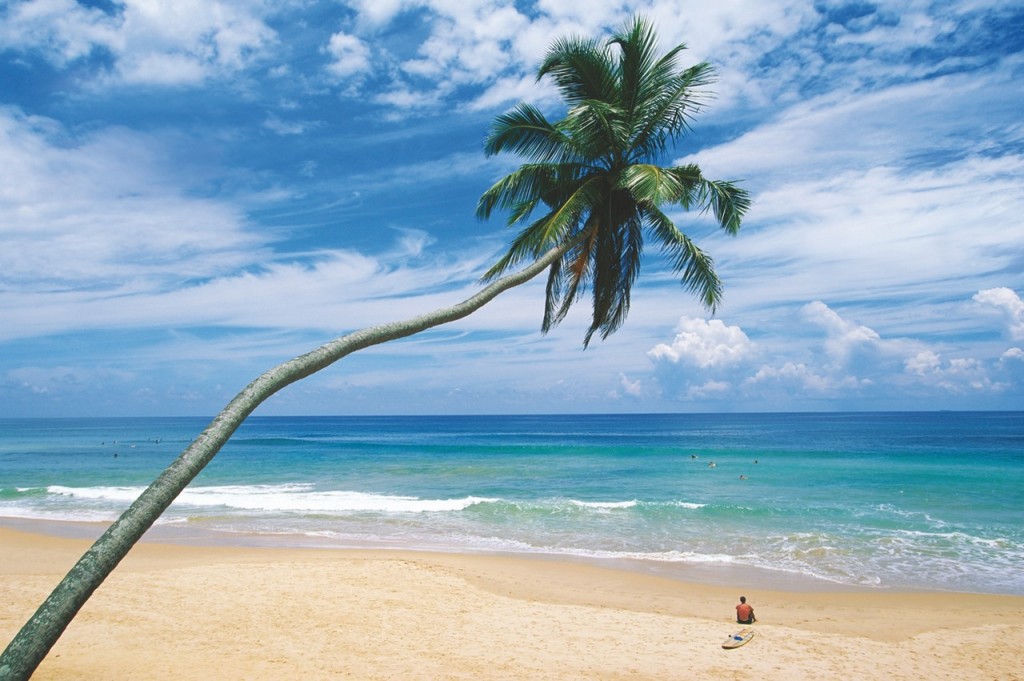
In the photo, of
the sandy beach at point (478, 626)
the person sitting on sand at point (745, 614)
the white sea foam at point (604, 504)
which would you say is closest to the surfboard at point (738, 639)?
the sandy beach at point (478, 626)

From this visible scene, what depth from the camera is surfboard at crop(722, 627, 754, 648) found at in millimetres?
8547

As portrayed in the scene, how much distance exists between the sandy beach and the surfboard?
0.17 metres

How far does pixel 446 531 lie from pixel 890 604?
411 inches

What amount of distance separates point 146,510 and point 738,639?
7.92 metres

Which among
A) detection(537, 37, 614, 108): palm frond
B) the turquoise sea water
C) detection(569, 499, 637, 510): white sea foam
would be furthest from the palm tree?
detection(569, 499, 637, 510): white sea foam

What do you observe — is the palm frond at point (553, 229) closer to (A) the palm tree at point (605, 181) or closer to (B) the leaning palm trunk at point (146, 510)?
(A) the palm tree at point (605, 181)

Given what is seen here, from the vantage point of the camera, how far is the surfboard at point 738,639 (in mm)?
8547

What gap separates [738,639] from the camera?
8.66 m

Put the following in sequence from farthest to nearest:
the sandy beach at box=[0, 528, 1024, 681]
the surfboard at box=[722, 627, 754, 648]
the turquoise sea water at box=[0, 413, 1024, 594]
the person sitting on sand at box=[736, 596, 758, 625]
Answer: the turquoise sea water at box=[0, 413, 1024, 594] < the person sitting on sand at box=[736, 596, 758, 625] < the surfboard at box=[722, 627, 754, 648] < the sandy beach at box=[0, 528, 1024, 681]

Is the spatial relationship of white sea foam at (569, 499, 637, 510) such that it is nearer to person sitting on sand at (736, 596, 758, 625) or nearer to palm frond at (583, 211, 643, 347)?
person sitting on sand at (736, 596, 758, 625)

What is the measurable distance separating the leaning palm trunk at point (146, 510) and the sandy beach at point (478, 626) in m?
4.54

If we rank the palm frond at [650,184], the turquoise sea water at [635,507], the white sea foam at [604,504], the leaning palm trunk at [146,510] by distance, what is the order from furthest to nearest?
the white sea foam at [604,504] → the turquoise sea water at [635,507] → the palm frond at [650,184] → the leaning palm trunk at [146,510]

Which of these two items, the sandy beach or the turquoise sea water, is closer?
the sandy beach

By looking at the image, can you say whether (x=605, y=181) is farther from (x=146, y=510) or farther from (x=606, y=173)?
(x=146, y=510)
